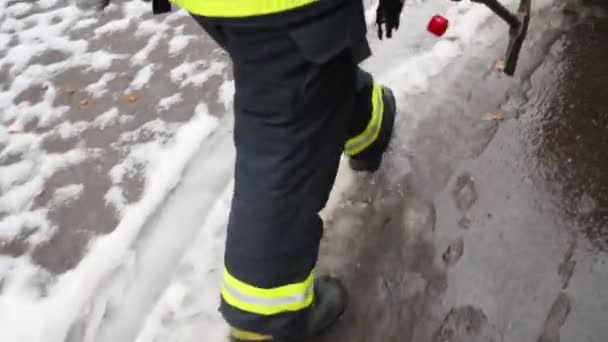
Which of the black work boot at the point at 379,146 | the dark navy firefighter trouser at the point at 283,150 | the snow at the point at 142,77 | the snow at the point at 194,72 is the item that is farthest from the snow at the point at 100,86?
the dark navy firefighter trouser at the point at 283,150

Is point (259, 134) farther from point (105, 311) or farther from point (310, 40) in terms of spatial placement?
point (105, 311)

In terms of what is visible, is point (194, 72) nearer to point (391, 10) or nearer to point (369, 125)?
point (369, 125)

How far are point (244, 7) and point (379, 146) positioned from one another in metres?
0.94

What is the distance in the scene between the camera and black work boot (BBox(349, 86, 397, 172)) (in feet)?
6.97

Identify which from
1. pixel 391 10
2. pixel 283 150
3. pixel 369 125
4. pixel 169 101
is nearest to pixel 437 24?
pixel 369 125

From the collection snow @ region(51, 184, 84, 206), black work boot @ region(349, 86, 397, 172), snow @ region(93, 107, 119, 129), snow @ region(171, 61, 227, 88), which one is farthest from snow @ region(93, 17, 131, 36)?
black work boot @ region(349, 86, 397, 172)

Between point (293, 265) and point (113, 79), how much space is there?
1.44 m

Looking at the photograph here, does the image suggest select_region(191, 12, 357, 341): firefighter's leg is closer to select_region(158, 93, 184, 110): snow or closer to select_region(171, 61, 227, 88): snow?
select_region(158, 93, 184, 110): snow

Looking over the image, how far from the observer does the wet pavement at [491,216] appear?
1.80 m

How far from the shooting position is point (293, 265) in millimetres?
1604

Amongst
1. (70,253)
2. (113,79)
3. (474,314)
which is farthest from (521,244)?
(113,79)

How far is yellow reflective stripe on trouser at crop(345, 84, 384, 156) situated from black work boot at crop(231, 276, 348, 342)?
1.37 ft

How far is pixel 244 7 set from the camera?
1285 millimetres

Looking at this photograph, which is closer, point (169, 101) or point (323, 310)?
point (323, 310)
